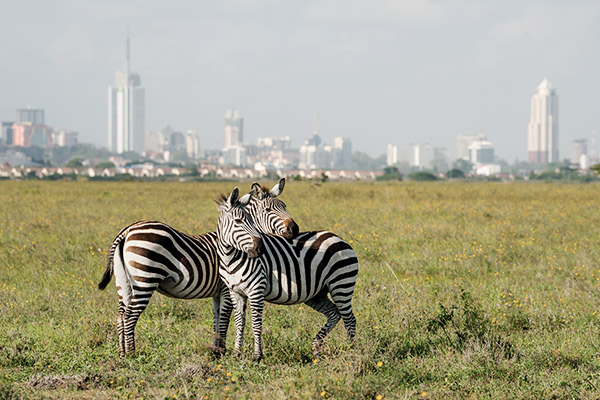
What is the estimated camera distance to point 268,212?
690 cm

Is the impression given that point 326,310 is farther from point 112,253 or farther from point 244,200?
point 112,253

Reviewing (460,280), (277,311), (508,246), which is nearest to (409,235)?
(508,246)

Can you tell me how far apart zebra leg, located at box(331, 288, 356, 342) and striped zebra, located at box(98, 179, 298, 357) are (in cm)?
105

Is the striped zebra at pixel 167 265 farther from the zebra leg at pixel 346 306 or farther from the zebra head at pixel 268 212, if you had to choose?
the zebra leg at pixel 346 306

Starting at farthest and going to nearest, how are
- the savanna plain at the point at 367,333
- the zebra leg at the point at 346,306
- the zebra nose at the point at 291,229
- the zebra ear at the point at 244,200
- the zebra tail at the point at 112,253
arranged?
the zebra leg at the point at 346,306 → the zebra tail at the point at 112,253 → the zebra ear at the point at 244,200 → the zebra nose at the point at 291,229 → the savanna plain at the point at 367,333

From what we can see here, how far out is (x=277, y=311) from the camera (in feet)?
30.9

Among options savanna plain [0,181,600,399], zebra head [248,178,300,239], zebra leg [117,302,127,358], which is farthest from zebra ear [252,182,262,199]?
zebra leg [117,302,127,358]

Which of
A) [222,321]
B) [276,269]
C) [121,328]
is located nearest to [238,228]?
[276,269]

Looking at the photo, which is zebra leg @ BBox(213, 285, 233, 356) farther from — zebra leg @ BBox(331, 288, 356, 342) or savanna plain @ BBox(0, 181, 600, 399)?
zebra leg @ BBox(331, 288, 356, 342)

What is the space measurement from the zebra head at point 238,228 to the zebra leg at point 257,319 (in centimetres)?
53

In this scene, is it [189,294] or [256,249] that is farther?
[189,294]

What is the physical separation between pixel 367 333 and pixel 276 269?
1.49m

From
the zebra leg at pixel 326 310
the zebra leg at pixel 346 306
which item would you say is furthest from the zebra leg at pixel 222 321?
the zebra leg at pixel 346 306

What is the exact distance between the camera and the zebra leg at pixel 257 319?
6652 millimetres
